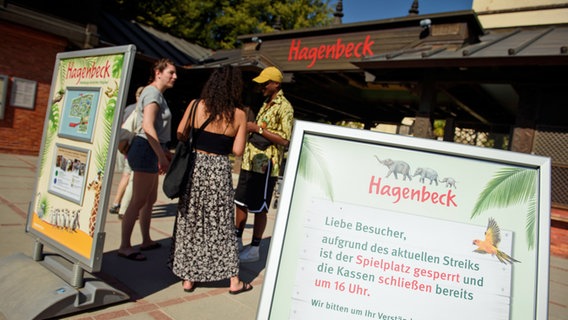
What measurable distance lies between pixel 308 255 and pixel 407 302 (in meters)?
0.44

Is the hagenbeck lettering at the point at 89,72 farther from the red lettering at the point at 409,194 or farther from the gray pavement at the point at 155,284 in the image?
the red lettering at the point at 409,194

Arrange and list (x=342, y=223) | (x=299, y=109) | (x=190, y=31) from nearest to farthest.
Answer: (x=342, y=223) < (x=299, y=109) < (x=190, y=31)

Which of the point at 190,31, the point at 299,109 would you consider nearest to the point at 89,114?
the point at 299,109

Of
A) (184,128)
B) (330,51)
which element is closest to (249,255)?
(184,128)

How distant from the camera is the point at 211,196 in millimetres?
2816

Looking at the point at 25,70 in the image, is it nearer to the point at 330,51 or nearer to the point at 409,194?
the point at 330,51

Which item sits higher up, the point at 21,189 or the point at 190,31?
the point at 190,31

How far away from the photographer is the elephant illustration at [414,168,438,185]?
1577mm

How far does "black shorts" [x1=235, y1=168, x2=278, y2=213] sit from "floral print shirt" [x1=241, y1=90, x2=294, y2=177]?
0.06 meters

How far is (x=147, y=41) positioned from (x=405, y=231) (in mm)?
13772

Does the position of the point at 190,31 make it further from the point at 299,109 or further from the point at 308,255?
the point at 308,255

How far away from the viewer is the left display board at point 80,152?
2.29m

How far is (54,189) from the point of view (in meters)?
2.65

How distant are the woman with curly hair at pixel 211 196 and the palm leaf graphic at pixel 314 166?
1284mm
